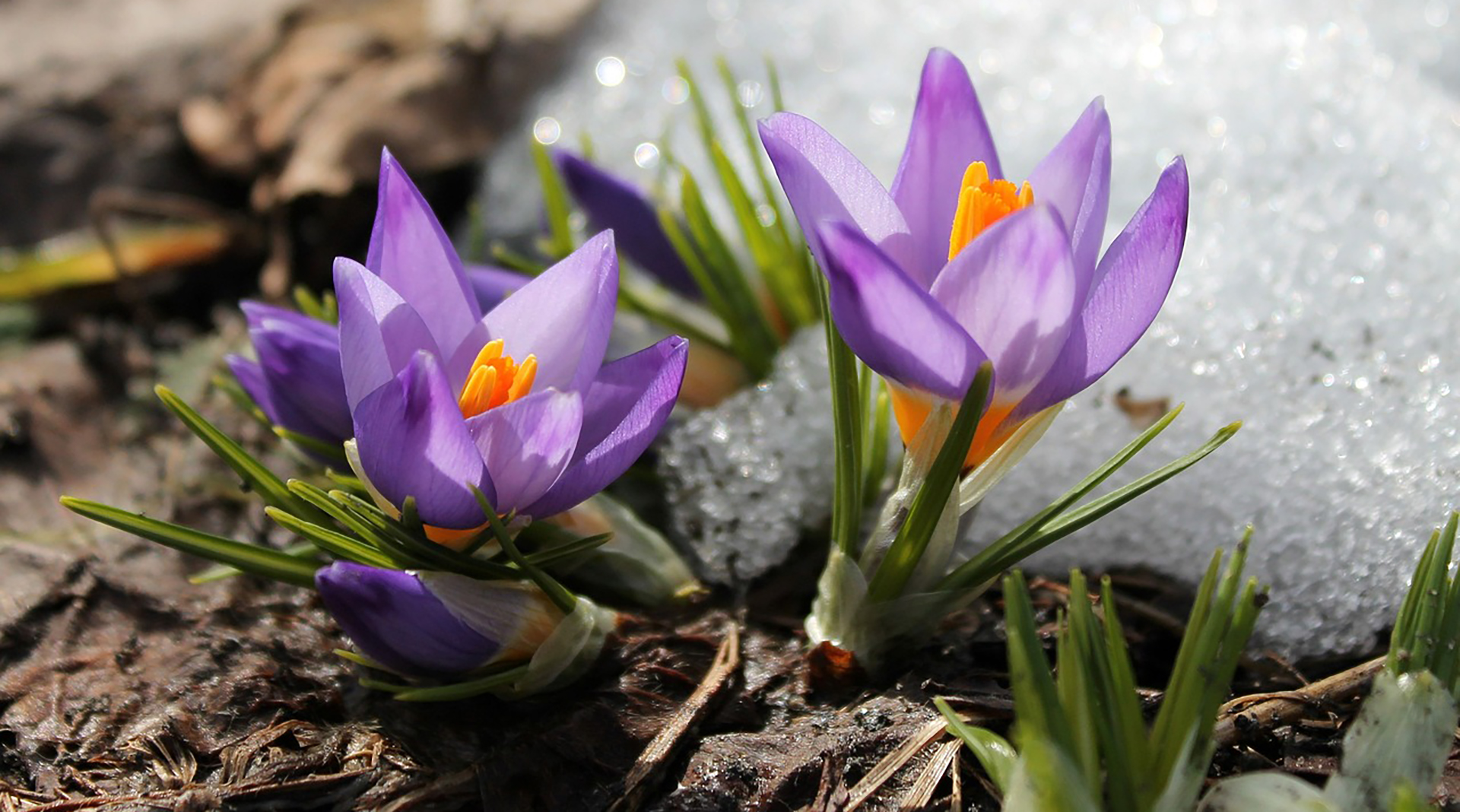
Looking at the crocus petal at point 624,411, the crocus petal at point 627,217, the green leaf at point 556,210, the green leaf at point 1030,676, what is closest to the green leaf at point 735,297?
the crocus petal at point 627,217

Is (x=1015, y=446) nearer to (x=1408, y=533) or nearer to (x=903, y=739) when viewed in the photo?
(x=903, y=739)

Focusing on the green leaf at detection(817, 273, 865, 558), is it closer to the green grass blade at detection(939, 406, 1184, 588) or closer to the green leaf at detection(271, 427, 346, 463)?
the green grass blade at detection(939, 406, 1184, 588)

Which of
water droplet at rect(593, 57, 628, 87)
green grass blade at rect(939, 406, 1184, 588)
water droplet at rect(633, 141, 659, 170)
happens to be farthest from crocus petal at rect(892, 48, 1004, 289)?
water droplet at rect(593, 57, 628, 87)

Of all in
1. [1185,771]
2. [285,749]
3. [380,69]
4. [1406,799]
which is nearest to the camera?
[1406,799]

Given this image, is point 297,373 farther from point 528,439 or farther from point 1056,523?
point 1056,523

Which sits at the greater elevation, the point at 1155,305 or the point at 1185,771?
the point at 1155,305

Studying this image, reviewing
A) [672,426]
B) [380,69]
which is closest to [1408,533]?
[672,426]
